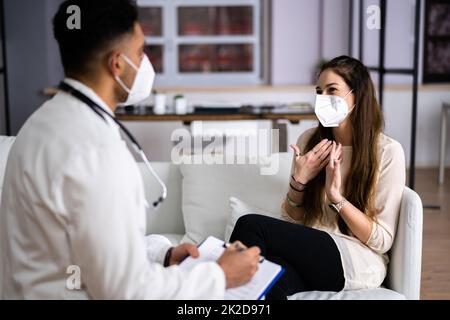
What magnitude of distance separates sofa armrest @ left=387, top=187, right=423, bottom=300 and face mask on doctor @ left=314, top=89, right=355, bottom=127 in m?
0.32

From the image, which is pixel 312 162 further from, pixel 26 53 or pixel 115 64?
pixel 26 53

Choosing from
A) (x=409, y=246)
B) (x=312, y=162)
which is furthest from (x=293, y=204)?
(x=409, y=246)

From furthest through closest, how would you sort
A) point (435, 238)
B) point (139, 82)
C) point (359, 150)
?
1. point (435, 238)
2. point (359, 150)
3. point (139, 82)

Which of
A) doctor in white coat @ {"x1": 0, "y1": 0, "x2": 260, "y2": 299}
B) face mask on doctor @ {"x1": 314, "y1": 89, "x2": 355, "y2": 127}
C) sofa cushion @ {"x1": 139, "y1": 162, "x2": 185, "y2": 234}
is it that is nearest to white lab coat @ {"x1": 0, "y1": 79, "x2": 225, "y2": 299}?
doctor in white coat @ {"x1": 0, "y1": 0, "x2": 260, "y2": 299}

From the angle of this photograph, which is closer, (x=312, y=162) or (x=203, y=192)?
(x=312, y=162)

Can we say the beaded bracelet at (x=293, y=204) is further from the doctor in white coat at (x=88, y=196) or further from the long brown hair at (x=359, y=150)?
the doctor in white coat at (x=88, y=196)

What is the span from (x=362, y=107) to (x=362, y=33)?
3.81 m

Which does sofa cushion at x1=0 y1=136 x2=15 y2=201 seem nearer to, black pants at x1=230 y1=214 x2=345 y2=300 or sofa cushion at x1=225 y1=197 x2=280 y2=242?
sofa cushion at x1=225 y1=197 x2=280 y2=242

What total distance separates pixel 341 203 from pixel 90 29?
3.22 feet

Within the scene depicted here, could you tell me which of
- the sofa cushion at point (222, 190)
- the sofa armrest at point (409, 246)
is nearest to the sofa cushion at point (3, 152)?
the sofa cushion at point (222, 190)

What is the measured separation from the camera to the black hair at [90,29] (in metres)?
1.17

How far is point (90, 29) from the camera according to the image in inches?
46.1

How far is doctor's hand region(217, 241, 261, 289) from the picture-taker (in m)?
1.24

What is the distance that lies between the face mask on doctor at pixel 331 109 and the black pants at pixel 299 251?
38 centimetres
